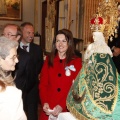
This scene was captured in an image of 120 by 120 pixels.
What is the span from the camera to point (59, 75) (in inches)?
117

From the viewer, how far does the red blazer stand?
9.70 feet

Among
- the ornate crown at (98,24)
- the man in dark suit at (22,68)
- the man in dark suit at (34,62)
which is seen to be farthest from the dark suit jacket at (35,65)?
the ornate crown at (98,24)

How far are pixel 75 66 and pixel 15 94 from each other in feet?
4.79

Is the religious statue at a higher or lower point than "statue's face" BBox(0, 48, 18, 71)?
lower

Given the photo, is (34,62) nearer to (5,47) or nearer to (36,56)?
(36,56)

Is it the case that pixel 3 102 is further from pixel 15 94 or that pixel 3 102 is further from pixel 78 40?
pixel 78 40

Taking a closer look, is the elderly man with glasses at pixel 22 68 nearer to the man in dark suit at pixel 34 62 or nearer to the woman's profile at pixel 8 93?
the man in dark suit at pixel 34 62

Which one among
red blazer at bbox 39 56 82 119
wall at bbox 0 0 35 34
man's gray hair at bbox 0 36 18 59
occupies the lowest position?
red blazer at bbox 39 56 82 119

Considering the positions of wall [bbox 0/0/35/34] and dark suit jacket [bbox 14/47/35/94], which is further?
wall [bbox 0/0/35/34]

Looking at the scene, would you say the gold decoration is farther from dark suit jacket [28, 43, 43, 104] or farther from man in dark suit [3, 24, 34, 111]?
dark suit jacket [28, 43, 43, 104]

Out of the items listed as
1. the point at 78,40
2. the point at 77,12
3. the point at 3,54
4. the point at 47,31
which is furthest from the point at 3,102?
the point at 47,31

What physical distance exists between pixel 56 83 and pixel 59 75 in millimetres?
101

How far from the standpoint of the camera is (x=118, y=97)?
2.00 m

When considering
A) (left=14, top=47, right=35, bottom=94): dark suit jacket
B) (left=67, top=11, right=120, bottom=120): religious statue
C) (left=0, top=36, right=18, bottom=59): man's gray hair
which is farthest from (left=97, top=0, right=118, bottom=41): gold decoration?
(left=0, top=36, right=18, bottom=59): man's gray hair
